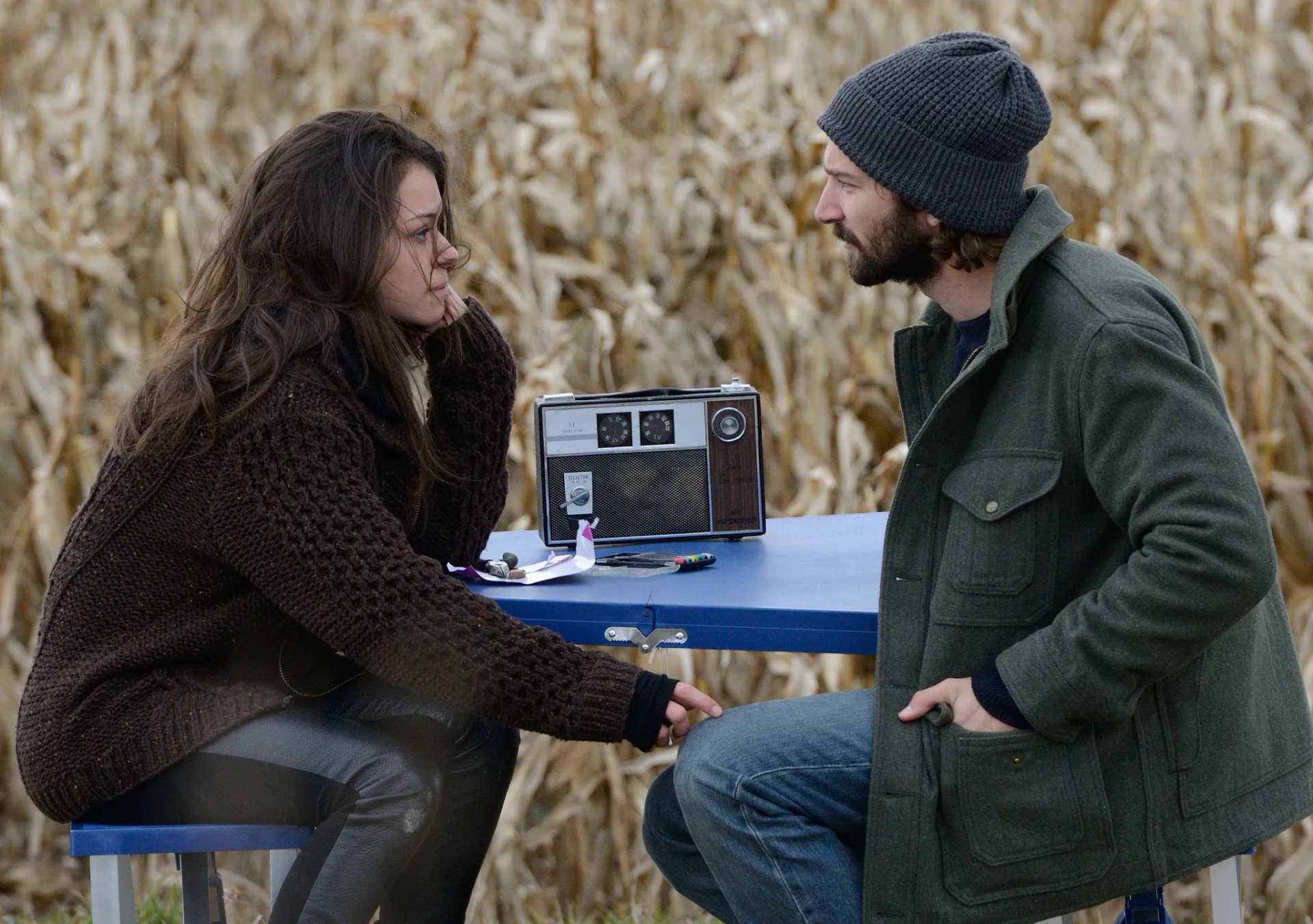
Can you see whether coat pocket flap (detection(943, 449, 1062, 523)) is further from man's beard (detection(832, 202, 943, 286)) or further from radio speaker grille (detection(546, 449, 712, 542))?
radio speaker grille (detection(546, 449, 712, 542))

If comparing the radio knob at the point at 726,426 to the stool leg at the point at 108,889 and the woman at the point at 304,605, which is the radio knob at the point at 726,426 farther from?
the stool leg at the point at 108,889

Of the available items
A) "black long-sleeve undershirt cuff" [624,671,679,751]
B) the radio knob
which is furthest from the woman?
the radio knob

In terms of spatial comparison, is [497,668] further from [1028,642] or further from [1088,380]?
[1088,380]

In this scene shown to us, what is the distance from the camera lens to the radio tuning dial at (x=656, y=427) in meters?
2.21

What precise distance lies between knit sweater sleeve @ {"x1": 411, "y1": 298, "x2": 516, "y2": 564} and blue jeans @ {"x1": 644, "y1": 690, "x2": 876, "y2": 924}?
533 mm

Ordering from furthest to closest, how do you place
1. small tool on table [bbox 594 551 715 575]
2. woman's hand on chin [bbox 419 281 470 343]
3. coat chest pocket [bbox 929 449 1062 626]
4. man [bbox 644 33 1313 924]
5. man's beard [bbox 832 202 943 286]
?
woman's hand on chin [bbox 419 281 470 343] < small tool on table [bbox 594 551 715 575] < man's beard [bbox 832 202 943 286] < coat chest pocket [bbox 929 449 1062 626] < man [bbox 644 33 1313 924]

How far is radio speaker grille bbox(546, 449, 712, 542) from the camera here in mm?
2199

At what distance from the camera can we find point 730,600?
1800 millimetres

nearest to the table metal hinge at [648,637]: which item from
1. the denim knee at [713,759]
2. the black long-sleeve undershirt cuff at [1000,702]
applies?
the denim knee at [713,759]

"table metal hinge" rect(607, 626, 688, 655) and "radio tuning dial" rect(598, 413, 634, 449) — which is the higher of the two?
"radio tuning dial" rect(598, 413, 634, 449)

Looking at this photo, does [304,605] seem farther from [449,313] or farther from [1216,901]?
[1216,901]

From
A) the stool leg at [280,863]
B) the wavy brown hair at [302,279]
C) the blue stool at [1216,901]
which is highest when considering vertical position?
the wavy brown hair at [302,279]

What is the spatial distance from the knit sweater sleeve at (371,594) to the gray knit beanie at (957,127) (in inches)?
28.5

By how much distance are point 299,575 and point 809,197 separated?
76.3 inches
